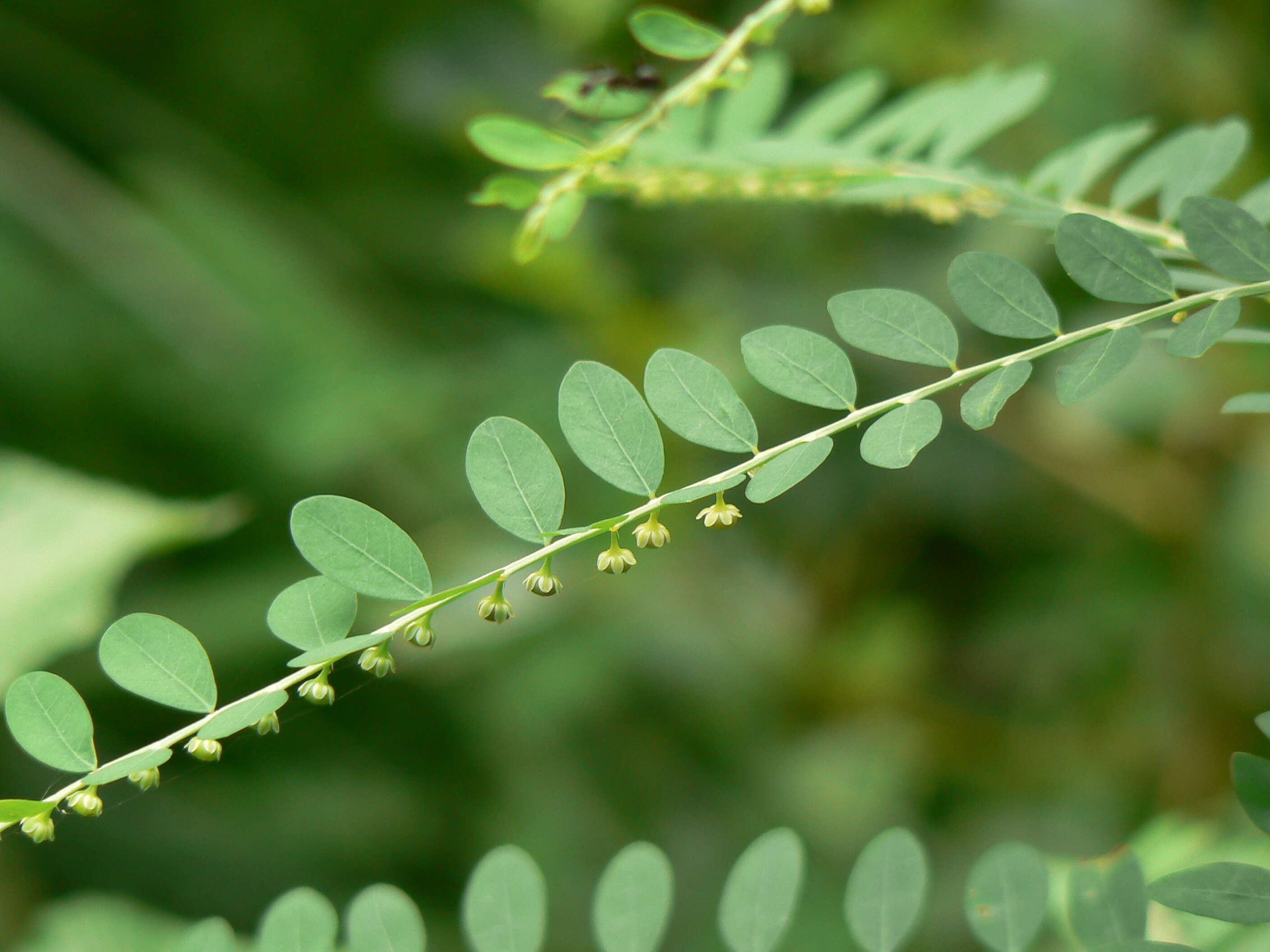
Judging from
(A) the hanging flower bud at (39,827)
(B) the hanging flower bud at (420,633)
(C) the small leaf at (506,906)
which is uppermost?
(B) the hanging flower bud at (420,633)

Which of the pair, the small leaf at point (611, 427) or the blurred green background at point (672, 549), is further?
the blurred green background at point (672, 549)

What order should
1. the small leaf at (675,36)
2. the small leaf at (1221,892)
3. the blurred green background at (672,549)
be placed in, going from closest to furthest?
the small leaf at (1221,892), the small leaf at (675,36), the blurred green background at (672,549)

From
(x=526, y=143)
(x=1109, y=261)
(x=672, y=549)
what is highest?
(x=672, y=549)

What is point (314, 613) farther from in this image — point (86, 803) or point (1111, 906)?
point (1111, 906)

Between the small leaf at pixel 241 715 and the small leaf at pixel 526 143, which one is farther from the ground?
the small leaf at pixel 526 143

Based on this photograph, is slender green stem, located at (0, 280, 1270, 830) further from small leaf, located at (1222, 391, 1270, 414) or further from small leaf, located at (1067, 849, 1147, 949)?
small leaf, located at (1067, 849, 1147, 949)

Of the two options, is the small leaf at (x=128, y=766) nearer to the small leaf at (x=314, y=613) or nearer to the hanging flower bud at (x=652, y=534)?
the small leaf at (x=314, y=613)

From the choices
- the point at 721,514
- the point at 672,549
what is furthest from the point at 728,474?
the point at 672,549

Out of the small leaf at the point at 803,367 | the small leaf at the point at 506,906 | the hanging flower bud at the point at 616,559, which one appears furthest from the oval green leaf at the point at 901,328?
the small leaf at the point at 506,906
